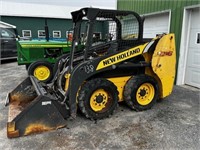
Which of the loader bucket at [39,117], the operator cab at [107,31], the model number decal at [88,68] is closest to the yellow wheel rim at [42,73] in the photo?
the operator cab at [107,31]

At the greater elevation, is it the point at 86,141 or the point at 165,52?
the point at 165,52

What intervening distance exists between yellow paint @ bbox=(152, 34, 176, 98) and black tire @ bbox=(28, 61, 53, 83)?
3.56 m

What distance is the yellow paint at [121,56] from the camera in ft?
10.9

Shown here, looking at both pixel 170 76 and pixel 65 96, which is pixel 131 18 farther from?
pixel 65 96

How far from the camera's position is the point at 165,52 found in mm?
3766

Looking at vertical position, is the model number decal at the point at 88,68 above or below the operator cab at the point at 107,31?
below

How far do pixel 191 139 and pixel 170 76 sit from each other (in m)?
1.51

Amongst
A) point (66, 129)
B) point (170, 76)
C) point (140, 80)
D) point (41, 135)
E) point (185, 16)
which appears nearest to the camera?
point (41, 135)

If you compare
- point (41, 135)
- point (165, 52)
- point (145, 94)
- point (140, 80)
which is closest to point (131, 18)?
point (165, 52)

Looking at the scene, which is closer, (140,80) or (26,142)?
(26,142)

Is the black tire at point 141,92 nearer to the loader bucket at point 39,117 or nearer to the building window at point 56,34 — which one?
the loader bucket at point 39,117

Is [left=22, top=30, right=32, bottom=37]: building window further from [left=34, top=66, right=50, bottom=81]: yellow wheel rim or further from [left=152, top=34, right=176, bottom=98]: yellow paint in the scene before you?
[left=152, top=34, right=176, bottom=98]: yellow paint

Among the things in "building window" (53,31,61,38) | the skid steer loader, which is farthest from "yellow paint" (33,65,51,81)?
"building window" (53,31,61,38)

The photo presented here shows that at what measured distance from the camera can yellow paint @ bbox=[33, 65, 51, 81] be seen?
5932 mm
